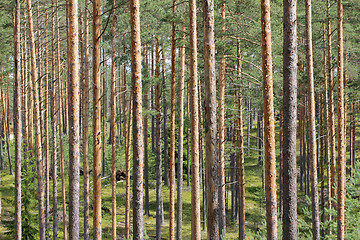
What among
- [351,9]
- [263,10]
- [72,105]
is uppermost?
[351,9]

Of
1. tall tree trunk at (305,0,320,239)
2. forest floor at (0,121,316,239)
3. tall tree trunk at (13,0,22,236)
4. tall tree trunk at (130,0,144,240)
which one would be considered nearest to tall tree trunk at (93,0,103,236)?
tall tree trunk at (130,0,144,240)

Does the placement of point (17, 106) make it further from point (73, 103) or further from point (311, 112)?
point (311, 112)

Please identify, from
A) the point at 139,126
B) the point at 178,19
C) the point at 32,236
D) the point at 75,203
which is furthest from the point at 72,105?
the point at 32,236

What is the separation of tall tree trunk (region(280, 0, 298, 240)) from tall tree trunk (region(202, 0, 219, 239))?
4.96 ft

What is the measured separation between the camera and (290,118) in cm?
674

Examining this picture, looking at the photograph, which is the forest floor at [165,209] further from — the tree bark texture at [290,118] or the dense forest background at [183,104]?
the tree bark texture at [290,118]

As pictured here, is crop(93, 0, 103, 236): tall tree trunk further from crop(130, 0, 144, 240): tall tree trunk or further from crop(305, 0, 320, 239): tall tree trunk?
crop(305, 0, 320, 239): tall tree trunk

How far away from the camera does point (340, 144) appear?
44.4 feet

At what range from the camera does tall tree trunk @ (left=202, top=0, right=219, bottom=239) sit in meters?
7.49

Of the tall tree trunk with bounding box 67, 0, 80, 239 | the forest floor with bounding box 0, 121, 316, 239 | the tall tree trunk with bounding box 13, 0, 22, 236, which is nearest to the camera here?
the tall tree trunk with bounding box 67, 0, 80, 239

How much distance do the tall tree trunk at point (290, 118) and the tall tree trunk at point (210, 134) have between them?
1.51 metres

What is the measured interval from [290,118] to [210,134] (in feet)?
5.75

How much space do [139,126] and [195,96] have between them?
2250 mm

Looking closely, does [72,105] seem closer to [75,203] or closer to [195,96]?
[75,203]
